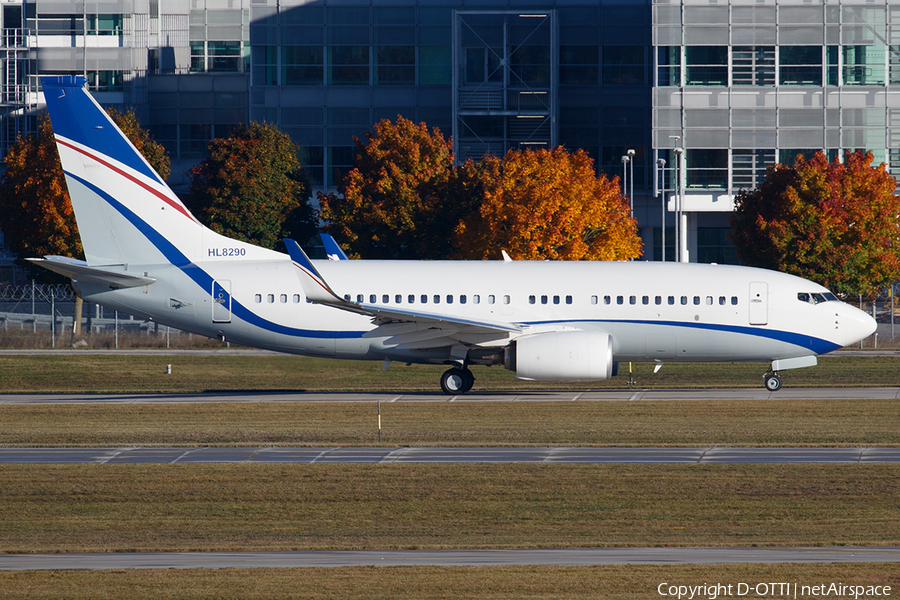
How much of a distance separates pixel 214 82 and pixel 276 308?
66.2 m

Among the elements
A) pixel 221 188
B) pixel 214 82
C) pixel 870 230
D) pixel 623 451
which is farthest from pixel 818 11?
pixel 623 451

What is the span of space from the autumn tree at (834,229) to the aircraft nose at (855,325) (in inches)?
757

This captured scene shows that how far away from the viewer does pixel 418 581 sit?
1370 centimetres

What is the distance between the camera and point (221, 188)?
60.6 meters

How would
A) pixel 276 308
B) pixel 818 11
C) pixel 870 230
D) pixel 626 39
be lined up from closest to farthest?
pixel 276 308 < pixel 870 230 < pixel 818 11 < pixel 626 39

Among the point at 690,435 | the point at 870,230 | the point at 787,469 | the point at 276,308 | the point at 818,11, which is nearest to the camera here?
the point at 787,469

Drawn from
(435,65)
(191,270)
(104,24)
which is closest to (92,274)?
(191,270)

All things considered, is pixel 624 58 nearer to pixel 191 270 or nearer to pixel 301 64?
pixel 301 64

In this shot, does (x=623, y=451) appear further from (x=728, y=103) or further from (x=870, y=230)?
(x=728, y=103)

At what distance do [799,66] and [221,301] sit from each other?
50873 mm

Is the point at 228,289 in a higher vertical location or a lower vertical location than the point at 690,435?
higher

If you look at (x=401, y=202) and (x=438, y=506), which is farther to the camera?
(x=401, y=202)

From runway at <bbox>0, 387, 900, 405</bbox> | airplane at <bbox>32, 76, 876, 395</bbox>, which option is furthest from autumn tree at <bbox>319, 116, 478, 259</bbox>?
runway at <bbox>0, 387, 900, 405</bbox>

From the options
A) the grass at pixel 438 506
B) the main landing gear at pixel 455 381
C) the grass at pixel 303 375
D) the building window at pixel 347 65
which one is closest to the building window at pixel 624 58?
the building window at pixel 347 65
